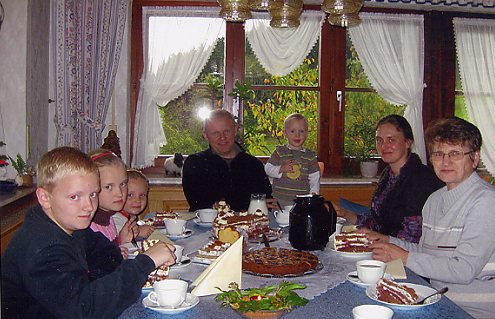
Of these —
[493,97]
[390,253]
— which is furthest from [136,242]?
[493,97]

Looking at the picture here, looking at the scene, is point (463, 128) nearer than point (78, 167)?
No

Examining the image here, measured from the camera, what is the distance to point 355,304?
1616 mm

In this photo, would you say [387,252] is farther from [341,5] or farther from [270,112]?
[270,112]

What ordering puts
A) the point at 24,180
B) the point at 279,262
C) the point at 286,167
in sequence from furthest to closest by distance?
the point at 286,167 → the point at 24,180 → the point at 279,262

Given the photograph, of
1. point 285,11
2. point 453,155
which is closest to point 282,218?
point 453,155

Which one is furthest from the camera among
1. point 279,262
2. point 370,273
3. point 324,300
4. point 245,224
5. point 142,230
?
point 142,230

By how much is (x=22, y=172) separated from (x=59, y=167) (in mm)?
2173

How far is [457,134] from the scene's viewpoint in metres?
2.09

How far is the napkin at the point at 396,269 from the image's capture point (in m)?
1.86

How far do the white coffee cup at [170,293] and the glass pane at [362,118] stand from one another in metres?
3.54

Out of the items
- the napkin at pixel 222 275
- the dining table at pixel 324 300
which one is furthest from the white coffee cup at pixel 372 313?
the napkin at pixel 222 275

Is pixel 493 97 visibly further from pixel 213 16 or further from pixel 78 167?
pixel 78 167

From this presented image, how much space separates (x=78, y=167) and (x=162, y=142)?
3.13m

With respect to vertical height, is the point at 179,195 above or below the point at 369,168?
below
